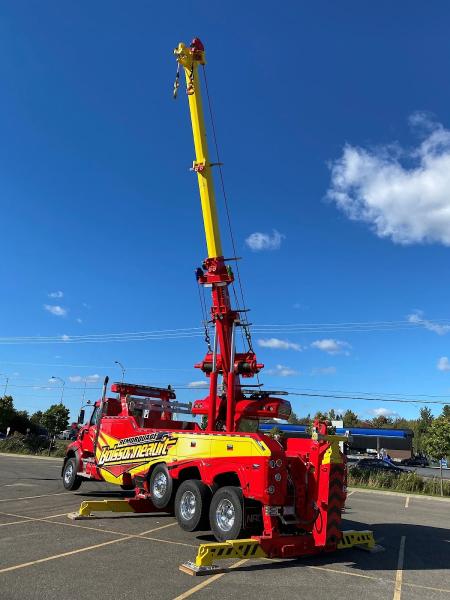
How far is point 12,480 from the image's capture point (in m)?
16.5

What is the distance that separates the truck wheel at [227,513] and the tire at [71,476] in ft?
22.9

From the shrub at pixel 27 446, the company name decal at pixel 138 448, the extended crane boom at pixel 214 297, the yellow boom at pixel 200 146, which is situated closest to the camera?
the company name decal at pixel 138 448

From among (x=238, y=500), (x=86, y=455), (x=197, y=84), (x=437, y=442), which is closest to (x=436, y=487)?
(x=437, y=442)

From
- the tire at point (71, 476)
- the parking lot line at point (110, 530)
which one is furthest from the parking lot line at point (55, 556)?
the tire at point (71, 476)

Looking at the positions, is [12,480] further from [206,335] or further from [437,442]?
[437,442]

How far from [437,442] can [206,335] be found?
16.8 m

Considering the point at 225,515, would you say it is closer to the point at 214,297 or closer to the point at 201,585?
the point at 201,585

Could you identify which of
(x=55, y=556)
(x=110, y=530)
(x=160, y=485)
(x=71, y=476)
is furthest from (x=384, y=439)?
(x=55, y=556)

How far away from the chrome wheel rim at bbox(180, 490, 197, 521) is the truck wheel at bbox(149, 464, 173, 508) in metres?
0.53

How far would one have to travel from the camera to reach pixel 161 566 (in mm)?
6672

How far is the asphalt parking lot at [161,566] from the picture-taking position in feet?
18.7

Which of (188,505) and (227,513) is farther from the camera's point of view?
(188,505)

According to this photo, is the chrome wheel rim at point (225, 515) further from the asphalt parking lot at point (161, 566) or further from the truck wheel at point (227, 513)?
the asphalt parking lot at point (161, 566)

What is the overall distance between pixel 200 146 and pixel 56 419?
56.6 metres
